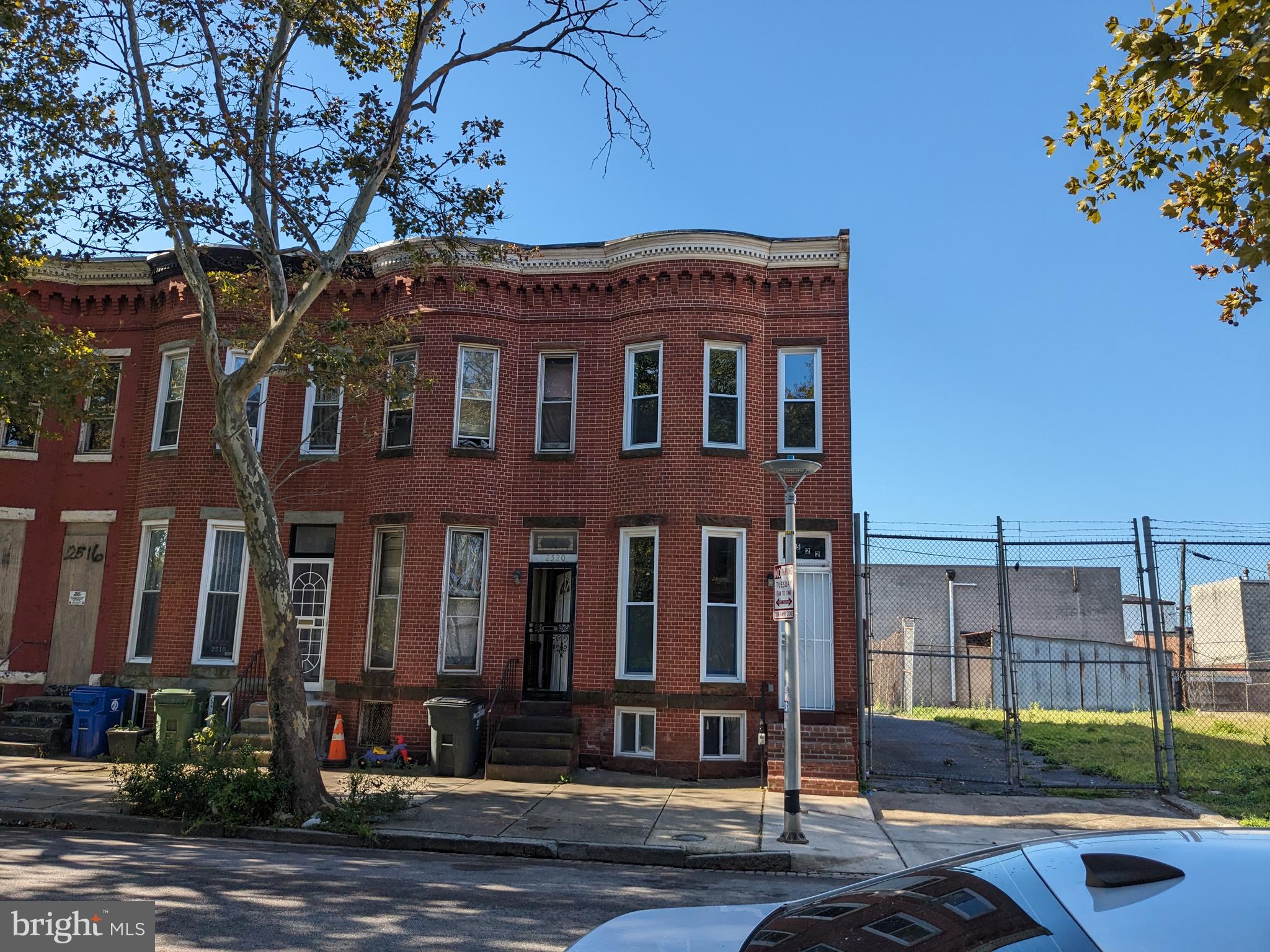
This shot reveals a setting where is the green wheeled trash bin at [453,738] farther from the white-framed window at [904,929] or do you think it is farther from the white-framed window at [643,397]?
the white-framed window at [904,929]

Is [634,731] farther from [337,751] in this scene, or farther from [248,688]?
[248,688]

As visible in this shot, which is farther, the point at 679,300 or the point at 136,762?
the point at 679,300

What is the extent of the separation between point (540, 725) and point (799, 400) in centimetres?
716

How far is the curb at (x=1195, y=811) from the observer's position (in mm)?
11258

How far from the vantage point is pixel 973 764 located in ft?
53.0

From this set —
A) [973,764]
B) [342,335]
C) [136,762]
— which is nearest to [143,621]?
[136,762]

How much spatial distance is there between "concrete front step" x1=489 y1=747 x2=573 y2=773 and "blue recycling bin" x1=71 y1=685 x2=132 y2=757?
7.06m

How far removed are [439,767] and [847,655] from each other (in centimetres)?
687

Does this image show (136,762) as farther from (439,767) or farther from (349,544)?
(349,544)

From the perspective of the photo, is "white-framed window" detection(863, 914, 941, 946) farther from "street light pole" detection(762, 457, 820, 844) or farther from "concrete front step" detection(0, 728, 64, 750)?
"concrete front step" detection(0, 728, 64, 750)

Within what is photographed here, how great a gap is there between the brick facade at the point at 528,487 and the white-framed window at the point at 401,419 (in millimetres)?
242

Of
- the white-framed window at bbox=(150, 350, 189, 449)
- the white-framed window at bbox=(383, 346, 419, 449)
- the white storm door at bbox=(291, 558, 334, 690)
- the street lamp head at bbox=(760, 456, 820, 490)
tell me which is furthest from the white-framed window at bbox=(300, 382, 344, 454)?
the street lamp head at bbox=(760, 456, 820, 490)

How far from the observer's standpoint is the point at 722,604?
15703 mm

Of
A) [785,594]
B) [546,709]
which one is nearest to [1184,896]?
[785,594]
